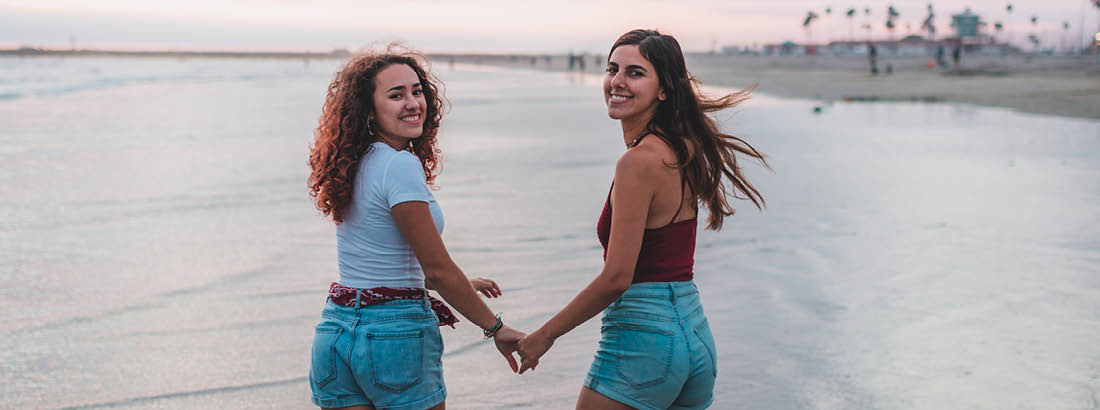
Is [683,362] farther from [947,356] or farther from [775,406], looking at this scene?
[947,356]

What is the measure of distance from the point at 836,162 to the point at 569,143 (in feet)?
17.1

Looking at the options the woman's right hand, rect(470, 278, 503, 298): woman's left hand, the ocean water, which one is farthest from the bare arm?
the ocean water

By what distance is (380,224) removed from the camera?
103 inches

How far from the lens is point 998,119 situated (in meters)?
20.2

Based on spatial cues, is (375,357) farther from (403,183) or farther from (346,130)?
(346,130)

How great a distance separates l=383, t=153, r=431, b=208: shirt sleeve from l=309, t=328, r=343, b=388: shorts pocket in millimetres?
432

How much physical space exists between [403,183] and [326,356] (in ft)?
1.87

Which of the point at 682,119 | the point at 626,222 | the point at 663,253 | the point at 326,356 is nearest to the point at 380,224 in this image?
the point at 326,356

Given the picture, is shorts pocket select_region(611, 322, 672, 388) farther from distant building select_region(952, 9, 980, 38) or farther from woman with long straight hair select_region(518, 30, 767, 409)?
distant building select_region(952, 9, 980, 38)

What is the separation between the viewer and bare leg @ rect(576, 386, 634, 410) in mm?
2557

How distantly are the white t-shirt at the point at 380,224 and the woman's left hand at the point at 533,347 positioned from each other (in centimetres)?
37

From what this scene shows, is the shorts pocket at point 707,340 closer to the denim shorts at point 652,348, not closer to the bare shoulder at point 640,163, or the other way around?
the denim shorts at point 652,348

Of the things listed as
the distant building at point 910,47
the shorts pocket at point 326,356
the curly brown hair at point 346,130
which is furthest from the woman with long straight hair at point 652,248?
the distant building at point 910,47

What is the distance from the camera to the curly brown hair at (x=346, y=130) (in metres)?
2.63
